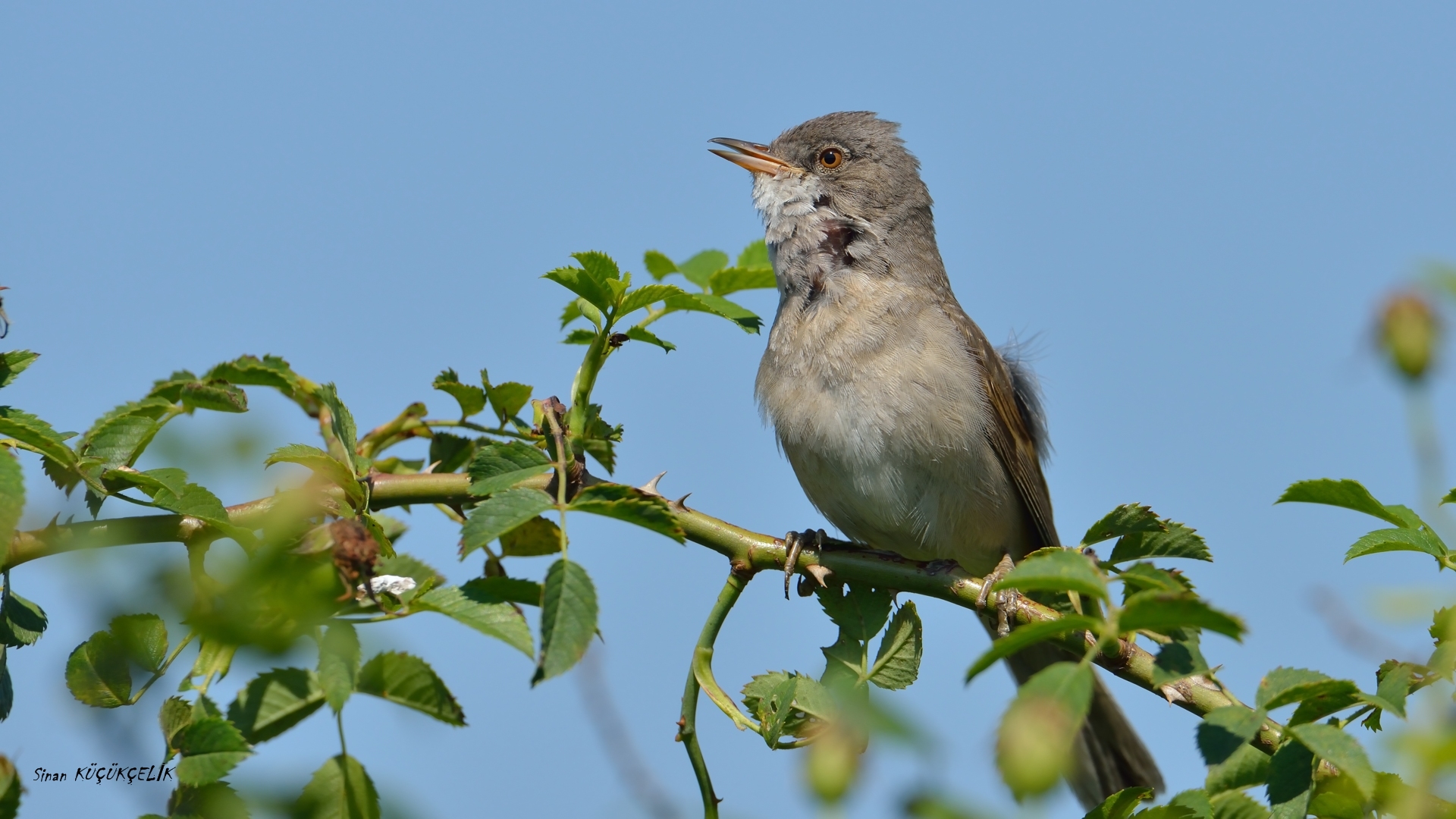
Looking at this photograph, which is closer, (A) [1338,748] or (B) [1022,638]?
(B) [1022,638]

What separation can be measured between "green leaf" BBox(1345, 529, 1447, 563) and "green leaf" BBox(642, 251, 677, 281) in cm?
217

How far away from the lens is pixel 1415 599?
61.7 inches

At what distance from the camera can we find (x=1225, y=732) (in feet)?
6.44

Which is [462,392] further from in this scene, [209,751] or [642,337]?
[209,751]

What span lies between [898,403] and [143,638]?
3042 mm

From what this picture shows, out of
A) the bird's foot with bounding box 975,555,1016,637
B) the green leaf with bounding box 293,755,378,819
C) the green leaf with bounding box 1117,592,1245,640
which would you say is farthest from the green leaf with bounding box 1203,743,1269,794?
the green leaf with bounding box 293,755,378,819

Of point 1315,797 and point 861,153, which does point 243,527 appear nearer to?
point 1315,797

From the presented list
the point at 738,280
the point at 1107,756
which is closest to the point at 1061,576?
the point at 738,280

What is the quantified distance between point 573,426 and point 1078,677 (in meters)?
1.71

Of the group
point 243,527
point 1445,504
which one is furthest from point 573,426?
point 1445,504

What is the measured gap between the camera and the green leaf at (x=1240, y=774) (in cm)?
257

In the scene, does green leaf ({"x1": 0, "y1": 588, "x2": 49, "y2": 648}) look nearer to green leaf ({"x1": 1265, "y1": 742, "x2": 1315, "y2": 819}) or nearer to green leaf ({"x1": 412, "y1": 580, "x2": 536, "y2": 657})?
green leaf ({"x1": 412, "y1": 580, "x2": 536, "y2": 657})

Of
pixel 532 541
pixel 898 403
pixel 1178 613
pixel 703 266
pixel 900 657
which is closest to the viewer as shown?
pixel 1178 613

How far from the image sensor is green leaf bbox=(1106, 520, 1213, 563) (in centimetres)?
297
